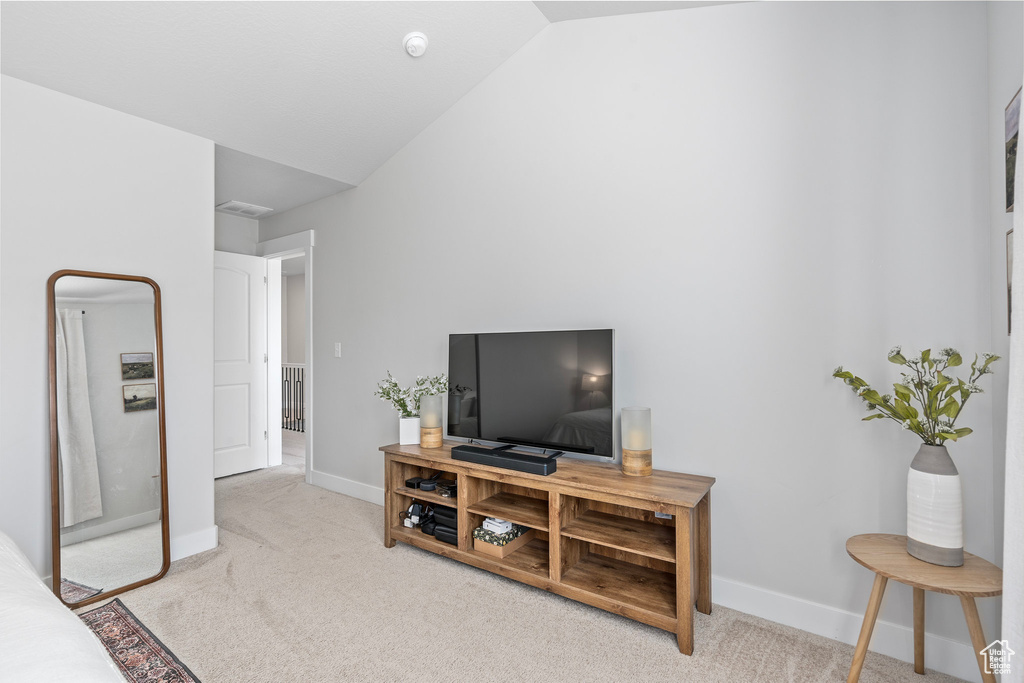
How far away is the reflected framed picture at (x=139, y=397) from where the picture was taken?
8.34ft

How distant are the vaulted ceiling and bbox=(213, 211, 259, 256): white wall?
4.45 feet

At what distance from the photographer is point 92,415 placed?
95.8 inches

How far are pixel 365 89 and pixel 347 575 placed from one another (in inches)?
104

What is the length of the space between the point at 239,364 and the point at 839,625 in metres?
4.66

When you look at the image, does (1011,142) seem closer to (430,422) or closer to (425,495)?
(430,422)

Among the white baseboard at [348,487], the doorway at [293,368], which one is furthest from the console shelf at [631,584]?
the doorway at [293,368]

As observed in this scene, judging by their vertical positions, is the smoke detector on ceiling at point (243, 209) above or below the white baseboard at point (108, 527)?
above

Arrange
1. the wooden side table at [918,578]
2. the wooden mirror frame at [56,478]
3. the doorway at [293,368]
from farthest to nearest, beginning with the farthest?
the doorway at [293,368] → the wooden mirror frame at [56,478] → the wooden side table at [918,578]

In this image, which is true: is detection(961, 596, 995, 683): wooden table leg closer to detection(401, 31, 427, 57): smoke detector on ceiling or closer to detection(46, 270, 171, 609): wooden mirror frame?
detection(401, 31, 427, 57): smoke detector on ceiling

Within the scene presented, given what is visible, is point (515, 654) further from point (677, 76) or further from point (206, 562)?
point (677, 76)

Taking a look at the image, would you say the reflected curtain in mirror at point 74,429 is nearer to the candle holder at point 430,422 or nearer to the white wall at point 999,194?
the candle holder at point 430,422

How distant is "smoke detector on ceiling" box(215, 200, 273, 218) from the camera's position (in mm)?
4160

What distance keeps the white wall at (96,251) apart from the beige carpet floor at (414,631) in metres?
0.59

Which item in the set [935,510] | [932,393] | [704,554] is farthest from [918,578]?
[704,554]
